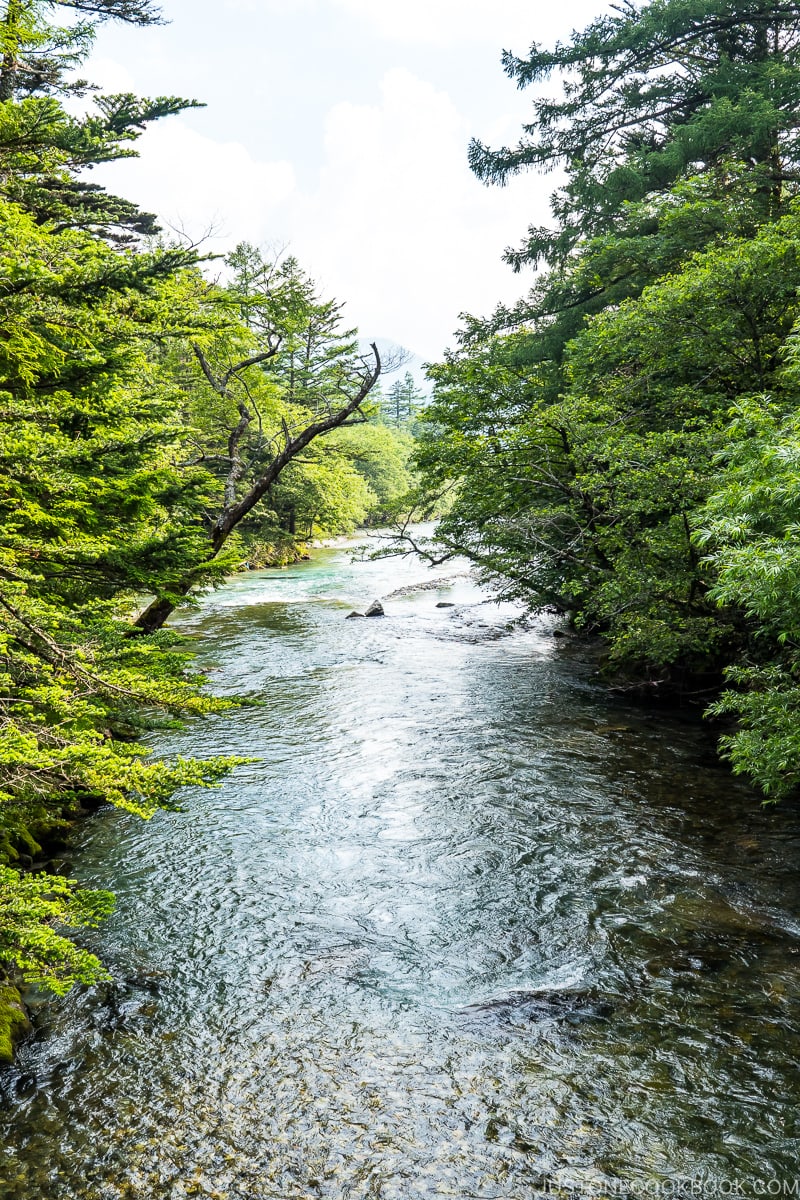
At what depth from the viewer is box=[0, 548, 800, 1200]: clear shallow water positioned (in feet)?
11.1

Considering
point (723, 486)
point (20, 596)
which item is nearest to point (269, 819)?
point (20, 596)

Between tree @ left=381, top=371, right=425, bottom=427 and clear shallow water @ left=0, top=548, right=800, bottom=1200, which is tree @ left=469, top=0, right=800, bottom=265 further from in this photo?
tree @ left=381, top=371, right=425, bottom=427

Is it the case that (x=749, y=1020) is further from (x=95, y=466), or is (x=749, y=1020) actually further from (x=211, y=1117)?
(x=95, y=466)

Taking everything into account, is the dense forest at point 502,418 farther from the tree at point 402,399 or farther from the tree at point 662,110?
the tree at point 402,399

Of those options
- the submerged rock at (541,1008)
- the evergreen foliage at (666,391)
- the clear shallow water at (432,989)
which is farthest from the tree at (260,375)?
the submerged rock at (541,1008)

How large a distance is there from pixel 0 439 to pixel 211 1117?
405 centimetres

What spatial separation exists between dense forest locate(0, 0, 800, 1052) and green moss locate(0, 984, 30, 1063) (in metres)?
0.04

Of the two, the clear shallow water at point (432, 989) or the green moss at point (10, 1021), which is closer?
the clear shallow water at point (432, 989)

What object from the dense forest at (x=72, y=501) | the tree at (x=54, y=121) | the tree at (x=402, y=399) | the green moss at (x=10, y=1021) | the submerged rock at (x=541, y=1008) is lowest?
the submerged rock at (x=541, y=1008)

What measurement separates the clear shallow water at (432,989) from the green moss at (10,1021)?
14 cm

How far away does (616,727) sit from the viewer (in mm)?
9977

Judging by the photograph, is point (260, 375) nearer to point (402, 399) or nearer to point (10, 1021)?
point (10, 1021)

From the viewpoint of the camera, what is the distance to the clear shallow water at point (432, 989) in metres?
3.40

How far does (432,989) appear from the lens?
15.5 feet
